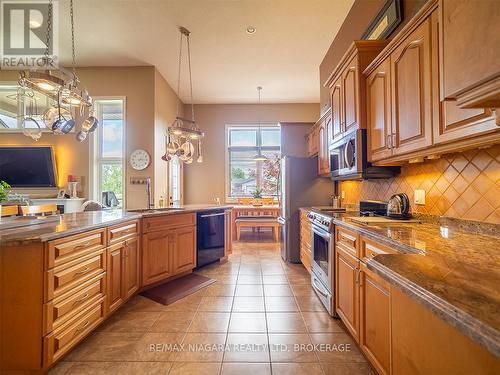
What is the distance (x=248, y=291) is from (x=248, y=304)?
31 cm

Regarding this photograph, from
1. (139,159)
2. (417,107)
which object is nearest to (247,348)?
(417,107)

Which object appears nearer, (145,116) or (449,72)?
(449,72)

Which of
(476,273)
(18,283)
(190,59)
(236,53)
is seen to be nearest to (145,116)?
(190,59)

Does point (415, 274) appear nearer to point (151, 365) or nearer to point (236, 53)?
point (151, 365)

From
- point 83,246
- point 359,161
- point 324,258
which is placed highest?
point 359,161

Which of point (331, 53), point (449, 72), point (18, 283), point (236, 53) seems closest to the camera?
point (449, 72)

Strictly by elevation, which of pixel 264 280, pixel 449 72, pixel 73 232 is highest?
pixel 449 72

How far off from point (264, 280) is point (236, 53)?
3676mm

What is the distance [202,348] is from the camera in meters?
1.72

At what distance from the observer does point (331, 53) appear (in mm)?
3646

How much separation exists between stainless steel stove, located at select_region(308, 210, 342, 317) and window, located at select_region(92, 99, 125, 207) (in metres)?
3.72

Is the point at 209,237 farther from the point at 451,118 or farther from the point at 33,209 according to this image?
the point at 451,118

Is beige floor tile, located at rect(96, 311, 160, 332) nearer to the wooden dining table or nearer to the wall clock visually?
the wall clock
